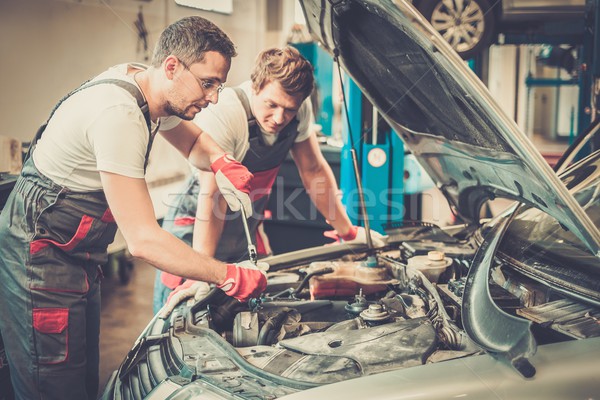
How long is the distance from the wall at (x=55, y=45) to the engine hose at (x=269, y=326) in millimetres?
2972

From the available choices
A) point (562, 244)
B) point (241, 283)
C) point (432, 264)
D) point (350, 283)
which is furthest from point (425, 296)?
point (241, 283)

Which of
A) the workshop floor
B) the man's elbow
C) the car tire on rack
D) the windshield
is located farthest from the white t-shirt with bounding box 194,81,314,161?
the car tire on rack

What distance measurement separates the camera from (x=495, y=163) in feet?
5.85

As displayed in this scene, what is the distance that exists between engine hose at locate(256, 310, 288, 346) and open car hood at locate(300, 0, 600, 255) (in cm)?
76

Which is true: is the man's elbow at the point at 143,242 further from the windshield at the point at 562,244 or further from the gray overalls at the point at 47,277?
the windshield at the point at 562,244

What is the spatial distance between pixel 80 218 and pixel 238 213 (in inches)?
39.5

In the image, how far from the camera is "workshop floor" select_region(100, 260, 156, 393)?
354 cm

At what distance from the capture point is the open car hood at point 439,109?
1.45 m

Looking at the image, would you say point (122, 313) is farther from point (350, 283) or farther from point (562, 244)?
point (562, 244)

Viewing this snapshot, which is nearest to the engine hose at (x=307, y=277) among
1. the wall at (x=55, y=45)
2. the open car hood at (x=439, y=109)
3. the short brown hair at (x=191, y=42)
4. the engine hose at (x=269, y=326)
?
the engine hose at (x=269, y=326)

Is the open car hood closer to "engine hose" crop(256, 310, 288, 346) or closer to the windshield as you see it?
the windshield

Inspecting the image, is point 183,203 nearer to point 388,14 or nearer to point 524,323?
point 388,14

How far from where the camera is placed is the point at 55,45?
4480 mm

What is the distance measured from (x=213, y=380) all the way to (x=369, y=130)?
9.49ft
